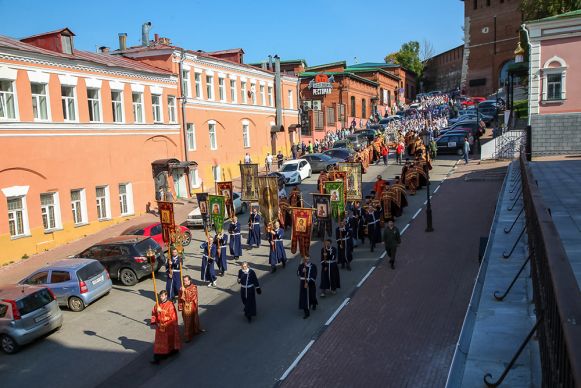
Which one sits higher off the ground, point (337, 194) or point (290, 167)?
point (290, 167)

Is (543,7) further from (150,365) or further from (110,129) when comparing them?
(150,365)

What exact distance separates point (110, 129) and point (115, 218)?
437 centimetres

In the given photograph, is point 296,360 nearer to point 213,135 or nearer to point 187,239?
point 187,239

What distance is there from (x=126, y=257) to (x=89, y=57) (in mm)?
12976

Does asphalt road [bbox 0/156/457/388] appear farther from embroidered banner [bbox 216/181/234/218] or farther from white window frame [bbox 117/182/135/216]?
white window frame [bbox 117/182/135/216]

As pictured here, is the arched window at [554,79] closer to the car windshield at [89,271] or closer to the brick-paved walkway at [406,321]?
the brick-paved walkway at [406,321]

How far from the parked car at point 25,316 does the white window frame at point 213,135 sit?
2249 centimetres

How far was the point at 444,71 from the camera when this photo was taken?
94188 mm

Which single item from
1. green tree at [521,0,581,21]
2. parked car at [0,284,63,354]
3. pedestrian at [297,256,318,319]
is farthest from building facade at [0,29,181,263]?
green tree at [521,0,581,21]

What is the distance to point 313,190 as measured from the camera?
30.2 meters

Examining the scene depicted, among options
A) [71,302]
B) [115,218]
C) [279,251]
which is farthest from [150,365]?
[115,218]

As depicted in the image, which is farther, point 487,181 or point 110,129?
point 487,181

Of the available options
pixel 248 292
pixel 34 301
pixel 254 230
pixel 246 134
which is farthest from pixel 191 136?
pixel 248 292

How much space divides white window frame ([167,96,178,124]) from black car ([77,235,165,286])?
14513 mm
